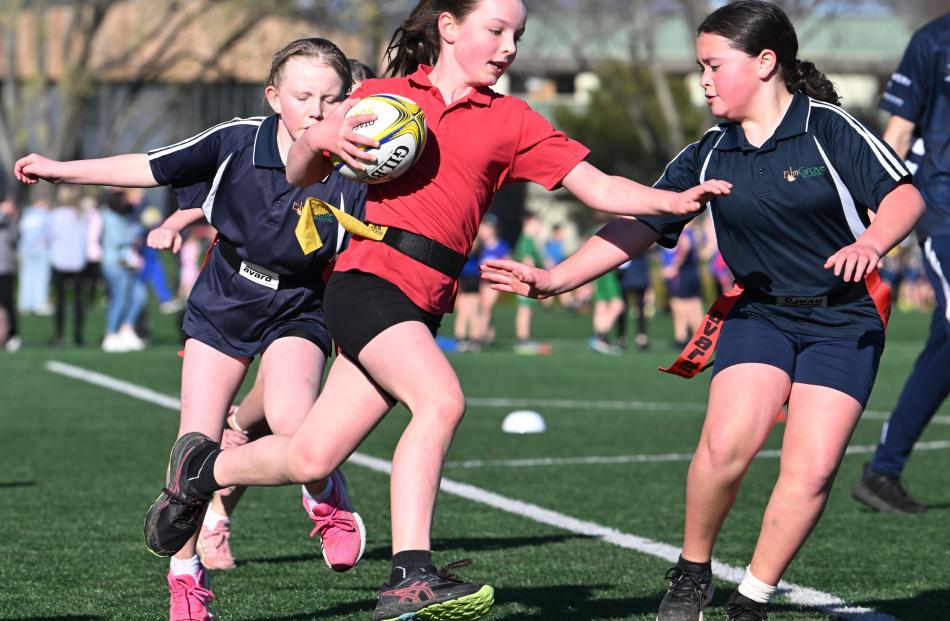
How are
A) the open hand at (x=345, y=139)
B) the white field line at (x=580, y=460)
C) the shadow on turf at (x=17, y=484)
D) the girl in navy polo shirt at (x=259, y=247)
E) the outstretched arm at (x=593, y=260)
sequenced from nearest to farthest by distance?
the open hand at (x=345, y=139), the outstretched arm at (x=593, y=260), the girl in navy polo shirt at (x=259, y=247), the shadow on turf at (x=17, y=484), the white field line at (x=580, y=460)

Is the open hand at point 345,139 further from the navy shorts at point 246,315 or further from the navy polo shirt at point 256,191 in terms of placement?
the navy shorts at point 246,315

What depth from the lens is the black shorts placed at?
448 centimetres

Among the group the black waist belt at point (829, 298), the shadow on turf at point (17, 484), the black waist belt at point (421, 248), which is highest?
the black waist belt at point (421, 248)

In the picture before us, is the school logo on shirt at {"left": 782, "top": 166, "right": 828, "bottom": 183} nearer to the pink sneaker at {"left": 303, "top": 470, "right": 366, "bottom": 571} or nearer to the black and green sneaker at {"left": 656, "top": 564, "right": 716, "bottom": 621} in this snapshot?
the black and green sneaker at {"left": 656, "top": 564, "right": 716, "bottom": 621}

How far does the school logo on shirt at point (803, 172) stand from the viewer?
488 centimetres

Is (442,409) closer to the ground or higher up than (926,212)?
closer to the ground

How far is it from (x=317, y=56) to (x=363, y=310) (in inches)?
50.2

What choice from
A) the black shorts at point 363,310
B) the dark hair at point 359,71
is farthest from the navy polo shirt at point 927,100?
the black shorts at point 363,310

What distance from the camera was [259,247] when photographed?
5.45m

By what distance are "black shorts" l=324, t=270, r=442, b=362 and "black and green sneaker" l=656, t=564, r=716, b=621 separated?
1.22 metres

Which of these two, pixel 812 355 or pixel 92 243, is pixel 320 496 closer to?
pixel 812 355

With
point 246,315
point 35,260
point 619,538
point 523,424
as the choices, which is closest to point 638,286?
point 523,424

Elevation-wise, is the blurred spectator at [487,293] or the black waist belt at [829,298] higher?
the black waist belt at [829,298]

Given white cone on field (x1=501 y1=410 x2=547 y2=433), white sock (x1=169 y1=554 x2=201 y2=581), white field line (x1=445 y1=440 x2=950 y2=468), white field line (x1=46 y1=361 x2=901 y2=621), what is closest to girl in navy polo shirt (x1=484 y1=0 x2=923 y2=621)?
white field line (x1=46 y1=361 x2=901 y2=621)
